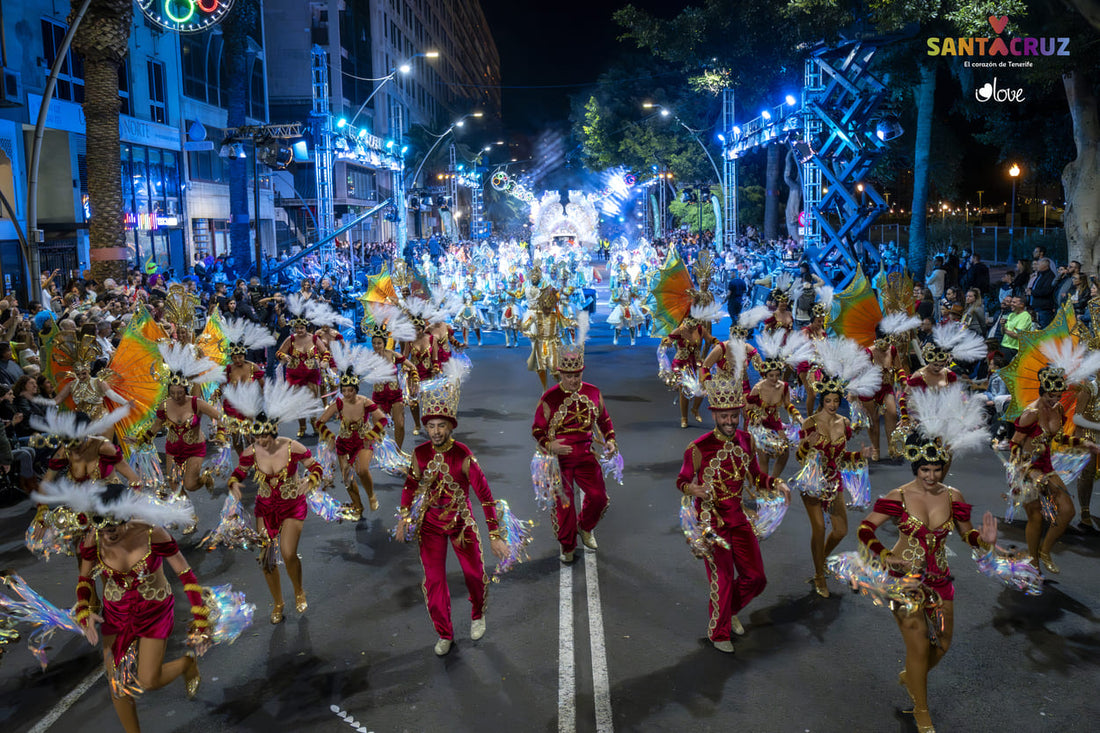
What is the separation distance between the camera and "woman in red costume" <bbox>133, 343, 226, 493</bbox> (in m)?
8.66

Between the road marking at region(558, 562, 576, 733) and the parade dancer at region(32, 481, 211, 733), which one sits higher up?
the parade dancer at region(32, 481, 211, 733)

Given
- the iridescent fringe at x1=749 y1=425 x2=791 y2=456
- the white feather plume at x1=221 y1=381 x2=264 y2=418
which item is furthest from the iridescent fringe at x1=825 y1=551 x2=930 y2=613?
the white feather plume at x1=221 y1=381 x2=264 y2=418

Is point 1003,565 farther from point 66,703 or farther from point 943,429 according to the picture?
point 66,703

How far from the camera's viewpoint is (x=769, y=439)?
8.64 m

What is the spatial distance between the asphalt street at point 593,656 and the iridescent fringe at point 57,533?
27.8 inches

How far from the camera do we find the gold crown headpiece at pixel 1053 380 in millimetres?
7296

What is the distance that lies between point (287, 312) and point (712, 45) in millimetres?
24166

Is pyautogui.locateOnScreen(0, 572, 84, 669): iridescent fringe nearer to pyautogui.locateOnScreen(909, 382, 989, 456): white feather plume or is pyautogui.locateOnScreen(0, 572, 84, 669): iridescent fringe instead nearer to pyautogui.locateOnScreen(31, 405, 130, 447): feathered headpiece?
pyautogui.locateOnScreen(31, 405, 130, 447): feathered headpiece

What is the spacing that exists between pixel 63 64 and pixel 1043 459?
26567 mm

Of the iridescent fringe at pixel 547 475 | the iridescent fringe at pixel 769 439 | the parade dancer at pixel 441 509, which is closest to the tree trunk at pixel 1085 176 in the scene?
the iridescent fringe at pixel 769 439

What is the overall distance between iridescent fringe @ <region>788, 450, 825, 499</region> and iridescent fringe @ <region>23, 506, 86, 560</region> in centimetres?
516

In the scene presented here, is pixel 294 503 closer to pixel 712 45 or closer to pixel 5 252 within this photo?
pixel 5 252

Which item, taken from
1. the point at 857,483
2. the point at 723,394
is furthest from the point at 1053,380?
the point at 723,394

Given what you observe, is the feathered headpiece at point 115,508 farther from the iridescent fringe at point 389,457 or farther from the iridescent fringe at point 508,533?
the iridescent fringe at point 389,457
